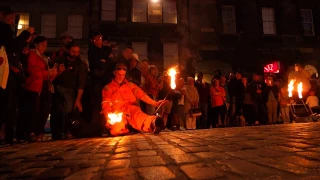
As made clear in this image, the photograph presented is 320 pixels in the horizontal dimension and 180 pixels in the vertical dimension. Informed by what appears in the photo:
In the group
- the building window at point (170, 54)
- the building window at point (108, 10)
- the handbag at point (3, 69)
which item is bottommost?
the handbag at point (3, 69)

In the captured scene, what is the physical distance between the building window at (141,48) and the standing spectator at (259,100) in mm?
11229

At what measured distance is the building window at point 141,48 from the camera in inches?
805

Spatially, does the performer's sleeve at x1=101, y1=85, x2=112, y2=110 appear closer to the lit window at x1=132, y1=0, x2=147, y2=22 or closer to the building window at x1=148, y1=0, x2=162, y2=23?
the lit window at x1=132, y1=0, x2=147, y2=22

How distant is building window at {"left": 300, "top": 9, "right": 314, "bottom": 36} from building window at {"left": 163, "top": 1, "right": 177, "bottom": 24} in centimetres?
1064

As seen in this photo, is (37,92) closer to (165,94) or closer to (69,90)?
(69,90)

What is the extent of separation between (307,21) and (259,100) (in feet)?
52.0

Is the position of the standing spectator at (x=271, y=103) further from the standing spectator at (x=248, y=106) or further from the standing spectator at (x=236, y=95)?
the standing spectator at (x=236, y=95)

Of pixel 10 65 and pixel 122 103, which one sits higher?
pixel 10 65

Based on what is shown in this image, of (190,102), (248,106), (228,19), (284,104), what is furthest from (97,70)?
(228,19)

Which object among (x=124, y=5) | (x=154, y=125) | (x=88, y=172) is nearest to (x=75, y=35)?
(x=124, y=5)

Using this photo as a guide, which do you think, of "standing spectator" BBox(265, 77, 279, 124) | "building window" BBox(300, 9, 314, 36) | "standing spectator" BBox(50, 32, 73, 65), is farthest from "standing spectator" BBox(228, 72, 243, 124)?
"building window" BBox(300, 9, 314, 36)

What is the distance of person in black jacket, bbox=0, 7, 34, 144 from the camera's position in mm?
4582

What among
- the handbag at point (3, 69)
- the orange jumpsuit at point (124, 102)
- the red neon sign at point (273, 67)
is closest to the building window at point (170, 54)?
the red neon sign at point (273, 67)

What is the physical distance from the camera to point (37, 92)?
5.22 m
